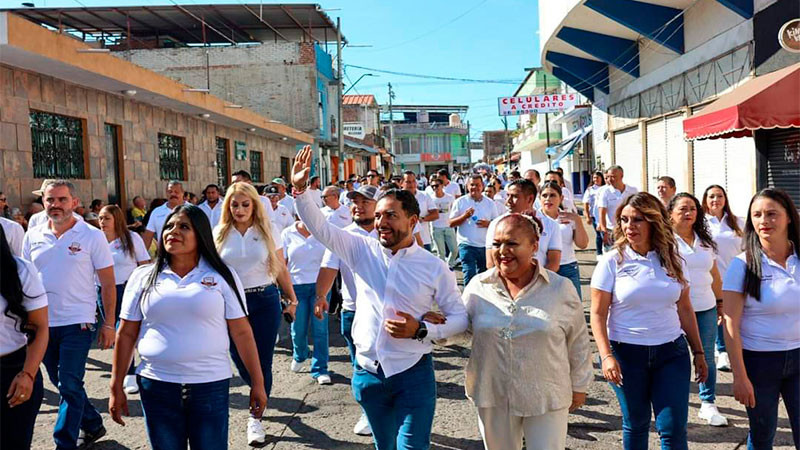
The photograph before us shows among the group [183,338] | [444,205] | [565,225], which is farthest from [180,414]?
[444,205]

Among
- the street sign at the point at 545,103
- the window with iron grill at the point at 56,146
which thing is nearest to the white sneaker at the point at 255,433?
the window with iron grill at the point at 56,146

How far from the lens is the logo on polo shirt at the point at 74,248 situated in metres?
4.55

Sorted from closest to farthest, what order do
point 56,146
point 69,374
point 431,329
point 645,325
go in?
1. point 431,329
2. point 645,325
3. point 69,374
4. point 56,146

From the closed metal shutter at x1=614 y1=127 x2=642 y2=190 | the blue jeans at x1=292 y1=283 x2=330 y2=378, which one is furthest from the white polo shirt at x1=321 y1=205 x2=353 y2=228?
the closed metal shutter at x1=614 y1=127 x2=642 y2=190

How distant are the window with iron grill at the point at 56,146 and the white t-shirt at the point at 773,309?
10.1 meters

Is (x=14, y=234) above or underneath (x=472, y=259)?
above

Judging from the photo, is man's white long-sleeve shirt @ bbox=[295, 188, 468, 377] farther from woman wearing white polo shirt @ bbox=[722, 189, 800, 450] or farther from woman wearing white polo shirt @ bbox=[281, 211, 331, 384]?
woman wearing white polo shirt @ bbox=[281, 211, 331, 384]

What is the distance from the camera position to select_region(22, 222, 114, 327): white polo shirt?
443cm

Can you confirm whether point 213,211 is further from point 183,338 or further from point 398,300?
point 398,300

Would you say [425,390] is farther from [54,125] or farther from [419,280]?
[54,125]

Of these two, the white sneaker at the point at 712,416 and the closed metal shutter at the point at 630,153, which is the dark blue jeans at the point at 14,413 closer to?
the white sneaker at the point at 712,416

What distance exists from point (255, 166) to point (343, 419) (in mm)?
18902

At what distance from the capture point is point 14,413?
333cm

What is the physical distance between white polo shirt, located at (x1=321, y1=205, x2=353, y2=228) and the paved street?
160 centimetres
